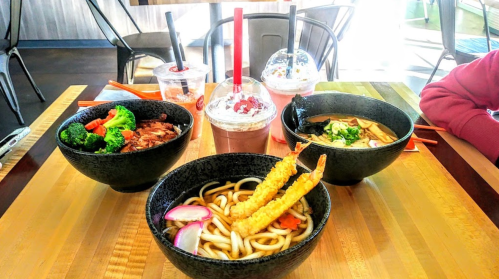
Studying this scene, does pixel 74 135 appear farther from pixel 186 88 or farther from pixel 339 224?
pixel 339 224

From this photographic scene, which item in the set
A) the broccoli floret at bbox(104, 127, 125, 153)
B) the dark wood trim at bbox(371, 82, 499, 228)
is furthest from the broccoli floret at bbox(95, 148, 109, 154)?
the dark wood trim at bbox(371, 82, 499, 228)

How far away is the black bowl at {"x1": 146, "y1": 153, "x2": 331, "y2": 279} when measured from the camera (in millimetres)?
548

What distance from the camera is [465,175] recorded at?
1014 millimetres

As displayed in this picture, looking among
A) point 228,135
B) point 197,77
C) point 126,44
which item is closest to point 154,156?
point 228,135

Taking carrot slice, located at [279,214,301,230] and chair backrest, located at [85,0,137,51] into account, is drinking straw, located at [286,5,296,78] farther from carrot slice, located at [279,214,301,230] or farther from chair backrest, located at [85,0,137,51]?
chair backrest, located at [85,0,137,51]

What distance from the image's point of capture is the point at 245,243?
0.70 metres

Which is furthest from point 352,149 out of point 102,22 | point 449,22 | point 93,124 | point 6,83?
point 6,83

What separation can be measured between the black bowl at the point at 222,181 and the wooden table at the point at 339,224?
0.39 feet

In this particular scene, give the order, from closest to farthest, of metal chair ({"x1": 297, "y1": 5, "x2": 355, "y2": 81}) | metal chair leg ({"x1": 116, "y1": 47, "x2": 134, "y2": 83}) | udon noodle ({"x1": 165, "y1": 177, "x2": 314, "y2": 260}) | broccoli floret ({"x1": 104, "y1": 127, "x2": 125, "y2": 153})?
udon noodle ({"x1": 165, "y1": 177, "x2": 314, "y2": 260}) < broccoli floret ({"x1": 104, "y1": 127, "x2": 125, "y2": 153}) < metal chair ({"x1": 297, "y1": 5, "x2": 355, "y2": 81}) < metal chair leg ({"x1": 116, "y1": 47, "x2": 134, "y2": 83})

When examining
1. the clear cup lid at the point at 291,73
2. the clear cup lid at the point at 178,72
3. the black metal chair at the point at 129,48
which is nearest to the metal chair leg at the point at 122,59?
the black metal chair at the point at 129,48

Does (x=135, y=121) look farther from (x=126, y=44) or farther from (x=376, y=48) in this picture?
(x=376, y=48)

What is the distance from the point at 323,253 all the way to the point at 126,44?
102 inches

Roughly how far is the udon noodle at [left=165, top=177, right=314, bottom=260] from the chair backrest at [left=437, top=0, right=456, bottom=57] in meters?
2.47

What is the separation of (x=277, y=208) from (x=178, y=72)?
65 cm
